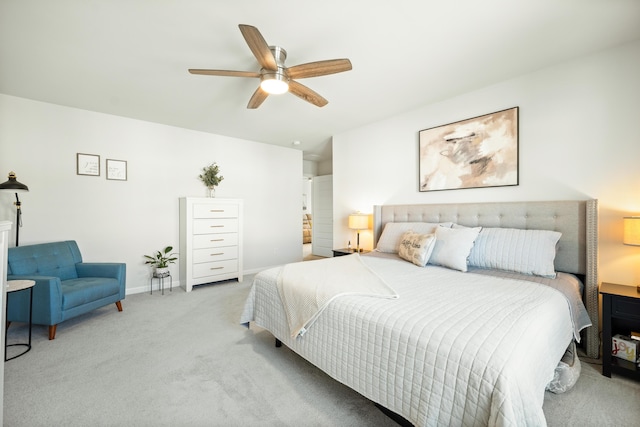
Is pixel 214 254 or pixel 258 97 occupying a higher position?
pixel 258 97

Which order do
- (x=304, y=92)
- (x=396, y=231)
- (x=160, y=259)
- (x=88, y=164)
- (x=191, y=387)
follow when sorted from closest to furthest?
(x=191, y=387)
(x=304, y=92)
(x=396, y=231)
(x=88, y=164)
(x=160, y=259)

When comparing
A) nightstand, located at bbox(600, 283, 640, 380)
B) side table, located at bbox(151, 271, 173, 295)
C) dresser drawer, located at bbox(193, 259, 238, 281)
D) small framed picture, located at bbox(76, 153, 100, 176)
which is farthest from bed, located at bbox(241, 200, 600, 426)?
small framed picture, located at bbox(76, 153, 100, 176)

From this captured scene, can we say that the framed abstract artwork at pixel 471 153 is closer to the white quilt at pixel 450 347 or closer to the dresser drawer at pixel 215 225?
the white quilt at pixel 450 347

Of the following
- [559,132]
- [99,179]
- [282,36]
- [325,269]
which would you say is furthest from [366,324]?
[99,179]

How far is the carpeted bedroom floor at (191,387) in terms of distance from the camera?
1.48m

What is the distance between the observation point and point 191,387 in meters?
1.73

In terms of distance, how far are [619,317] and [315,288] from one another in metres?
2.10

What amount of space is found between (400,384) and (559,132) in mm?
2692

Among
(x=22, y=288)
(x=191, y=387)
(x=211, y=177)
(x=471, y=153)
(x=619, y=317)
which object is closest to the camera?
(x=191, y=387)

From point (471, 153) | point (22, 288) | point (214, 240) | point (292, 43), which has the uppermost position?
point (292, 43)

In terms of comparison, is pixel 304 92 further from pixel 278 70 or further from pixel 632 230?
pixel 632 230

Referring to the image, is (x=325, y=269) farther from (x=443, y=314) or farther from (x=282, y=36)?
(x=282, y=36)

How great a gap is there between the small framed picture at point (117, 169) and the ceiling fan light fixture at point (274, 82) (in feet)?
8.70

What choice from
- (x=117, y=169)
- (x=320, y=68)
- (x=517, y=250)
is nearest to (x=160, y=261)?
(x=117, y=169)
